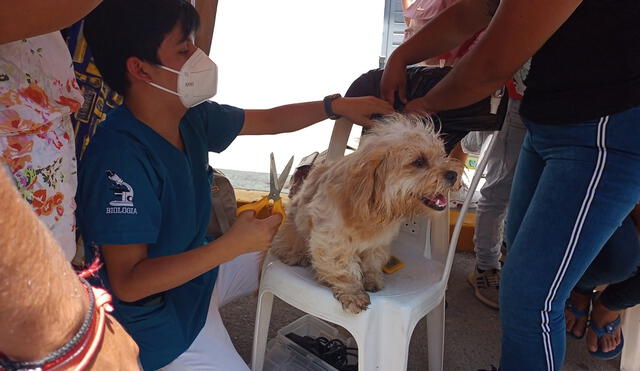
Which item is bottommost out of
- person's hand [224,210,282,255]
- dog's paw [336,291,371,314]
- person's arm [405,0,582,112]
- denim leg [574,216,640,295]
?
dog's paw [336,291,371,314]

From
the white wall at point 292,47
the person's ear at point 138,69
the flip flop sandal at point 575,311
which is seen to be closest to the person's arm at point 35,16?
the person's ear at point 138,69

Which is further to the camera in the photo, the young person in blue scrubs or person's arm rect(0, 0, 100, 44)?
the young person in blue scrubs

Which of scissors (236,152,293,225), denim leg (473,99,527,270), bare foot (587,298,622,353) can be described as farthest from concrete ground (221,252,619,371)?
scissors (236,152,293,225)

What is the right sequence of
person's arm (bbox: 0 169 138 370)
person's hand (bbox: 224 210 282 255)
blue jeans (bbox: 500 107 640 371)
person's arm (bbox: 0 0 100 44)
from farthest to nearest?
person's hand (bbox: 224 210 282 255) < blue jeans (bbox: 500 107 640 371) < person's arm (bbox: 0 0 100 44) < person's arm (bbox: 0 169 138 370)

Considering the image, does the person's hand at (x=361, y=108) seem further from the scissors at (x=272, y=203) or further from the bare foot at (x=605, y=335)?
the bare foot at (x=605, y=335)

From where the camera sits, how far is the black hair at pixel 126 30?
5.33 feet

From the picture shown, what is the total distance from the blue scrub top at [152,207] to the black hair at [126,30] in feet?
0.58

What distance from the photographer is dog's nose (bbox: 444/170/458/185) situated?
1.92 m

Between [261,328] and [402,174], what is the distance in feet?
3.21

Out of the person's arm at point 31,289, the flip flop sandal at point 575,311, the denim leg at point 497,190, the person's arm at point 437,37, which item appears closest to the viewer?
the person's arm at point 31,289

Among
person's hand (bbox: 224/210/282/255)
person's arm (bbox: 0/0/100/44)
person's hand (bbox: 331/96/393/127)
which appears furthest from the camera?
person's hand (bbox: 331/96/393/127)

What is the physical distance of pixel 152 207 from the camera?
1620 millimetres

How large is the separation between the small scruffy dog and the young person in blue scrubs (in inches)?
13.4

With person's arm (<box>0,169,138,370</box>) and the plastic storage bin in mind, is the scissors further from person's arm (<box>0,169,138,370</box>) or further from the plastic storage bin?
person's arm (<box>0,169,138,370</box>)
